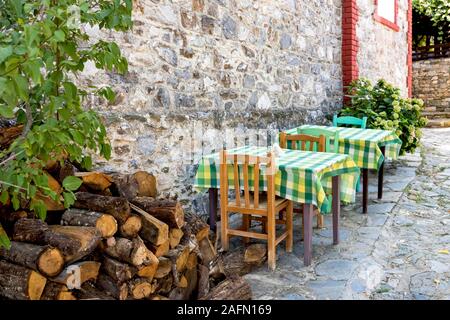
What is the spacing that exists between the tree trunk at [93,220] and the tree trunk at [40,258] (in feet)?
0.79

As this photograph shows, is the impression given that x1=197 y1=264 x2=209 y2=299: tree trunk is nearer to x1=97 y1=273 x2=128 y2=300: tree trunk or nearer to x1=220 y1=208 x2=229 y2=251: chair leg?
x1=97 y1=273 x2=128 y2=300: tree trunk

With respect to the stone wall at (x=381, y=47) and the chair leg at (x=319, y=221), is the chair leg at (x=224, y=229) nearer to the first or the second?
the chair leg at (x=319, y=221)

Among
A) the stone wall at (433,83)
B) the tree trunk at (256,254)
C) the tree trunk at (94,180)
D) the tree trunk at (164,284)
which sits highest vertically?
the stone wall at (433,83)

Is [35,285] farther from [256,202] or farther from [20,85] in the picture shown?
[256,202]

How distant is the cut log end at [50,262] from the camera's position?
206 centimetres

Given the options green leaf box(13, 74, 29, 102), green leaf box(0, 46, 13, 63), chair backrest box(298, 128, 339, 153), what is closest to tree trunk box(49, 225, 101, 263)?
green leaf box(13, 74, 29, 102)

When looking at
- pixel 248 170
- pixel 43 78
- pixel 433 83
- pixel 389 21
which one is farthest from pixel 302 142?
pixel 433 83

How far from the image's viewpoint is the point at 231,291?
8.83 feet

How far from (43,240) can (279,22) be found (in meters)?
4.44

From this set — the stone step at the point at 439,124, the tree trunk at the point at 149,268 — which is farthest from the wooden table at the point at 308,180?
the stone step at the point at 439,124

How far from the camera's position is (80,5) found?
170 centimetres

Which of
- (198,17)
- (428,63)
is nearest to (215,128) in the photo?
(198,17)

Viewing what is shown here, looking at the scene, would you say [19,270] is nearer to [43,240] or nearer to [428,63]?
[43,240]

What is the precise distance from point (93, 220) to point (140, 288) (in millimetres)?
425
